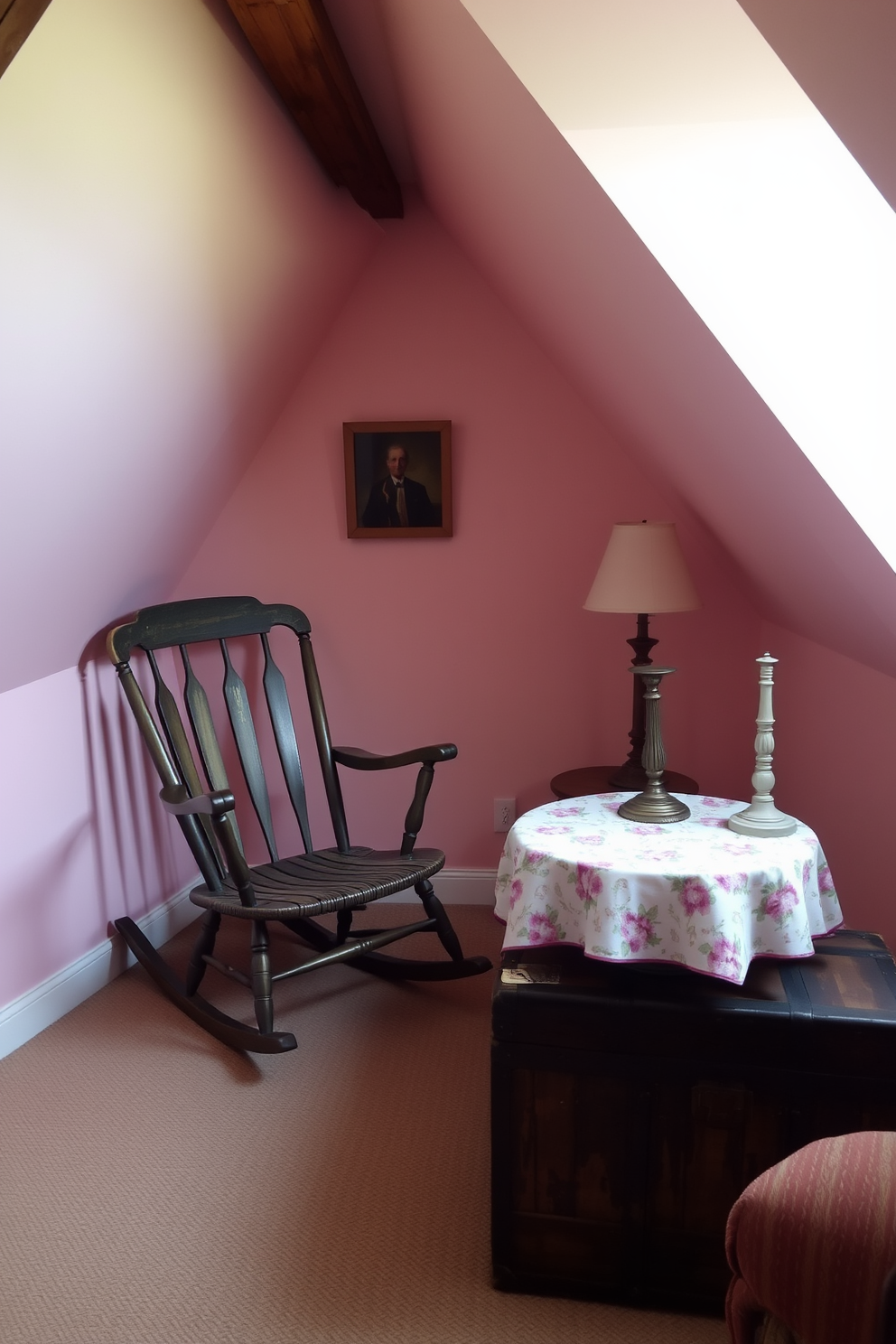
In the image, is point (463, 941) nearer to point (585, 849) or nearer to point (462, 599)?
point (462, 599)

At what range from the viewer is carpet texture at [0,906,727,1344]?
170 centimetres

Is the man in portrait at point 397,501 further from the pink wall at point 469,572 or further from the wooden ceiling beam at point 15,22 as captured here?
the wooden ceiling beam at point 15,22

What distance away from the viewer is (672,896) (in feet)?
5.71

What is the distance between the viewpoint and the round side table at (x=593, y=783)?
2854 millimetres

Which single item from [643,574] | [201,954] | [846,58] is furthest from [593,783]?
[846,58]

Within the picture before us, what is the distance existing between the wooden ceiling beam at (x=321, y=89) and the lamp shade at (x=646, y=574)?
3.84ft

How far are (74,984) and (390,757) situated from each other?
3.60ft

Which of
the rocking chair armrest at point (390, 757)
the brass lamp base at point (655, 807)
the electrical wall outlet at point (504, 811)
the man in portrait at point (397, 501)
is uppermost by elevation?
the man in portrait at point (397, 501)

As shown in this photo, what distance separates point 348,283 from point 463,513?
0.82 metres

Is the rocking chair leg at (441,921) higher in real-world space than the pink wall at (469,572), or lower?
lower

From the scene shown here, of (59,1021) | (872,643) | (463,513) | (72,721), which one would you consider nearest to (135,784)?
(72,721)

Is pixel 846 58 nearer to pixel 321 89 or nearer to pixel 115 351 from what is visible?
pixel 321 89

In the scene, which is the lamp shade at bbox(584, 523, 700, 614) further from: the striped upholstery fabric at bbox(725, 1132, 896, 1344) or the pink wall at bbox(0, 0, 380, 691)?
the striped upholstery fabric at bbox(725, 1132, 896, 1344)

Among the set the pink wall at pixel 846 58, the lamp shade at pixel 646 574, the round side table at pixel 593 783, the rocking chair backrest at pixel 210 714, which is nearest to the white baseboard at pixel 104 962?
the rocking chair backrest at pixel 210 714
